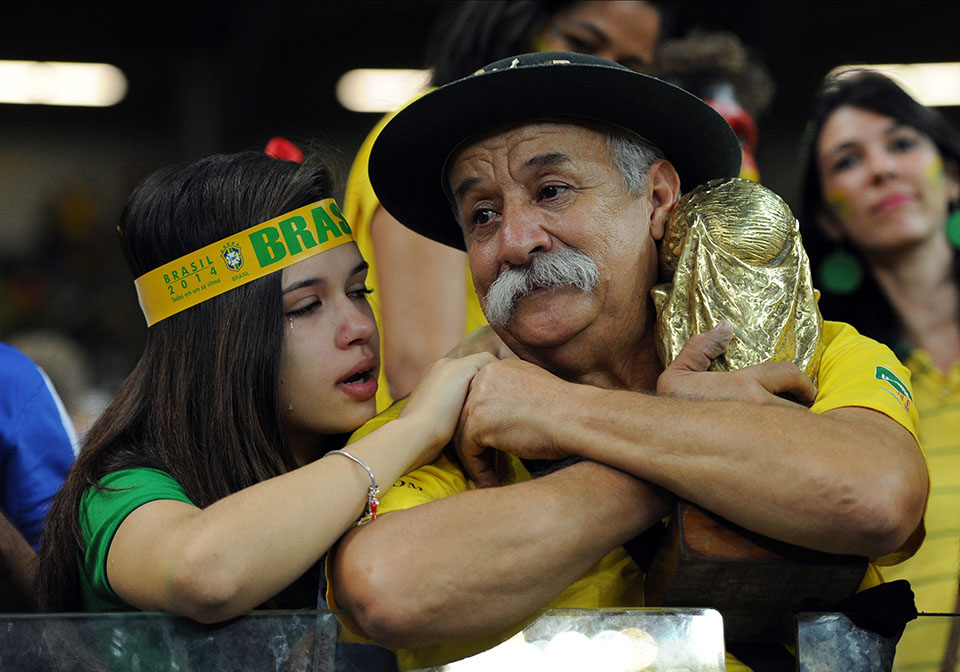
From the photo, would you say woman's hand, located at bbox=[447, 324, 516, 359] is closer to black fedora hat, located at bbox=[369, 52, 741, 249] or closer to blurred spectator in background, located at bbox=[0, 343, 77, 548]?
black fedora hat, located at bbox=[369, 52, 741, 249]

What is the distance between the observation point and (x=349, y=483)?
74.6 inches

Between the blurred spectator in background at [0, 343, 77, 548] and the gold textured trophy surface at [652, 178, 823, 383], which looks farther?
the blurred spectator in background at [0, 343, 77, 548]

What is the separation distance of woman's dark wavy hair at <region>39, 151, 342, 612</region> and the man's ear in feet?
2.48

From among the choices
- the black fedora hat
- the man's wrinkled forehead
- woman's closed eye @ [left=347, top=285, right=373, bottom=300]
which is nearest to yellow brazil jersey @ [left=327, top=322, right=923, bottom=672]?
woman's closed eye @ [left=347, top=285, right=373, bottom=300]

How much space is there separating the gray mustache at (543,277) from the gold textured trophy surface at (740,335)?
15cm

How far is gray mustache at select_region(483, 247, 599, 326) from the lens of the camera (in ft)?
7.27

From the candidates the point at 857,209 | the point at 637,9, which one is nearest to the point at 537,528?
the point at 637,9

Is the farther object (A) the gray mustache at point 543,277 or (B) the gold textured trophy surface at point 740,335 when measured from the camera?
(A) the gray mustache at point 543,277

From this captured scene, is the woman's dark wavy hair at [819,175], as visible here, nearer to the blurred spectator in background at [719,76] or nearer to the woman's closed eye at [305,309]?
the blurred spectator in background at [719,76]

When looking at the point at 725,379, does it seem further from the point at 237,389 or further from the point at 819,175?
the point at 819,175

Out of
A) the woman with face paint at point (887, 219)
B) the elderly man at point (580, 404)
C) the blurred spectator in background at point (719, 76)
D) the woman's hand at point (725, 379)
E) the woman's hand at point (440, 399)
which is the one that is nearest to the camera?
the elderly man at point (580, 404)

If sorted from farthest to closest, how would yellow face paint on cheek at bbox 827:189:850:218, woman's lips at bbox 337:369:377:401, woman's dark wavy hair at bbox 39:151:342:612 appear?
1. yellow face paint on cheek at bbox 827:189:850:218
2. woman's lips at bbox 337:369:377:401
3. woman's dark wavy hair at bbox 39:151:342:612

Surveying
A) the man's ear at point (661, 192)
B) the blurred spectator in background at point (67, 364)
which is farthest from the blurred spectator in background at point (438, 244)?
the blurred spectator in background at point (67, 364)

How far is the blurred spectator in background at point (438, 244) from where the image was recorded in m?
2.83
